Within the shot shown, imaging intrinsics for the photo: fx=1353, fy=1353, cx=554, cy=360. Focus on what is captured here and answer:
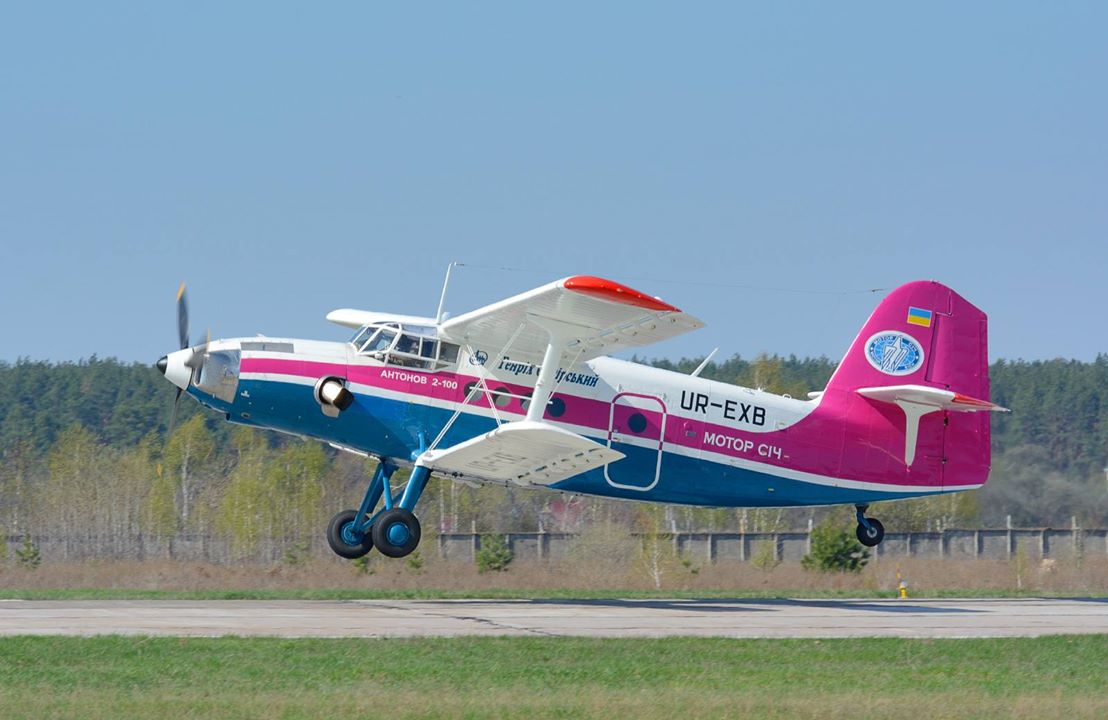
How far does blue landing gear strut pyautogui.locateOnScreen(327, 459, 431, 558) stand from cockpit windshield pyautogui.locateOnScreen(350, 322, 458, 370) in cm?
171

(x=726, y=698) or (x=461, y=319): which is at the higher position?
(x=461, y=319)

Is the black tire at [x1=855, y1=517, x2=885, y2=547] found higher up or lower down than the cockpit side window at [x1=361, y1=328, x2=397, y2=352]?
lower down

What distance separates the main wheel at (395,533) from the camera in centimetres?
2070

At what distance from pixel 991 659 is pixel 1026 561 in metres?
17.2

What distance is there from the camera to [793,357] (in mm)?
99125

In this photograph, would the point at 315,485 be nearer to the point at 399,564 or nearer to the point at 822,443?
the point at 399,564

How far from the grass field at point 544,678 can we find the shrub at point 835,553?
15605 mm

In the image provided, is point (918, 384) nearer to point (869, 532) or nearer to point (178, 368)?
point (869, 532)

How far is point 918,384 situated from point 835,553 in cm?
908

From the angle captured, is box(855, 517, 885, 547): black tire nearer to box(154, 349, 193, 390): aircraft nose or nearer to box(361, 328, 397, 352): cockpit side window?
box(361, 328, 397, 352): cockpit side window

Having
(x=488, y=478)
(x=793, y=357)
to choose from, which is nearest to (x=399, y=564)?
(x=488, y=478)

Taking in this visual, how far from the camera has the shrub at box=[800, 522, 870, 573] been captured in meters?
32.5

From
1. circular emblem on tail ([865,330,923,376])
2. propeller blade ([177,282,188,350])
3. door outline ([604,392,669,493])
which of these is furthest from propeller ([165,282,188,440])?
circular emblem on tail ([865,330,923,376])

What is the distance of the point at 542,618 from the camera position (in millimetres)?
19094
